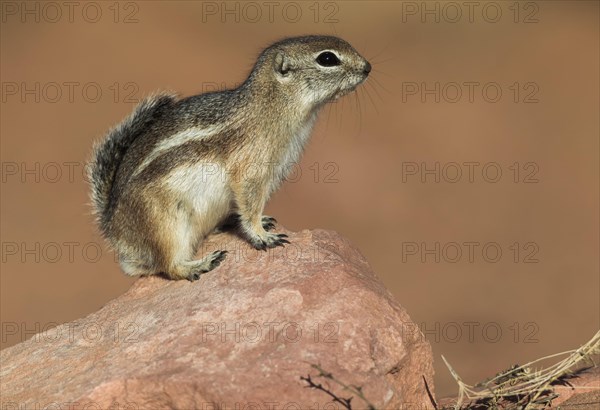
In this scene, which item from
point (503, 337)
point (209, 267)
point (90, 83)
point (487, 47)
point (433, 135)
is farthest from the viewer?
point (487, 47)

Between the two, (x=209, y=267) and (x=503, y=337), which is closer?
(x=209, y=267)

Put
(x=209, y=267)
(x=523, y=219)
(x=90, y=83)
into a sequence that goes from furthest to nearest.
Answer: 1. (x=90, y=83)
2. (x=523, y=219)
3. (x=209, y=267)

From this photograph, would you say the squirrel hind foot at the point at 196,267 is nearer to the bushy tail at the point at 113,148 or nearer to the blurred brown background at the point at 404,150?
the bushy tail at the point at 113,148

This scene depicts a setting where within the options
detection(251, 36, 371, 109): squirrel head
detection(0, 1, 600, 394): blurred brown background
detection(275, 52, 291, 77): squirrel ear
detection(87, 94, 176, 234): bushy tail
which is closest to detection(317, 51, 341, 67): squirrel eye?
detection(251, 36, 371, 109): squirrel head

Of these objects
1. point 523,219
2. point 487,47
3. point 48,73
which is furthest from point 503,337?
point 48,73

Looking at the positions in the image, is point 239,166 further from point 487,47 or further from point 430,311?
point 487,47

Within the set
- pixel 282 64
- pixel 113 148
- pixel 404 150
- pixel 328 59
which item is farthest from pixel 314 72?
pixel 404 150

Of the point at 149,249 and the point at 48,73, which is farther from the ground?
the point at 149,249

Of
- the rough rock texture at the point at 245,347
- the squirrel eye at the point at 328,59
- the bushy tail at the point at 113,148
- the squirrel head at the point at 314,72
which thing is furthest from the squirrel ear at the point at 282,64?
the rough rock texture at the point at 245,347

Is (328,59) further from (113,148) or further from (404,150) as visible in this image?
(404,150)
